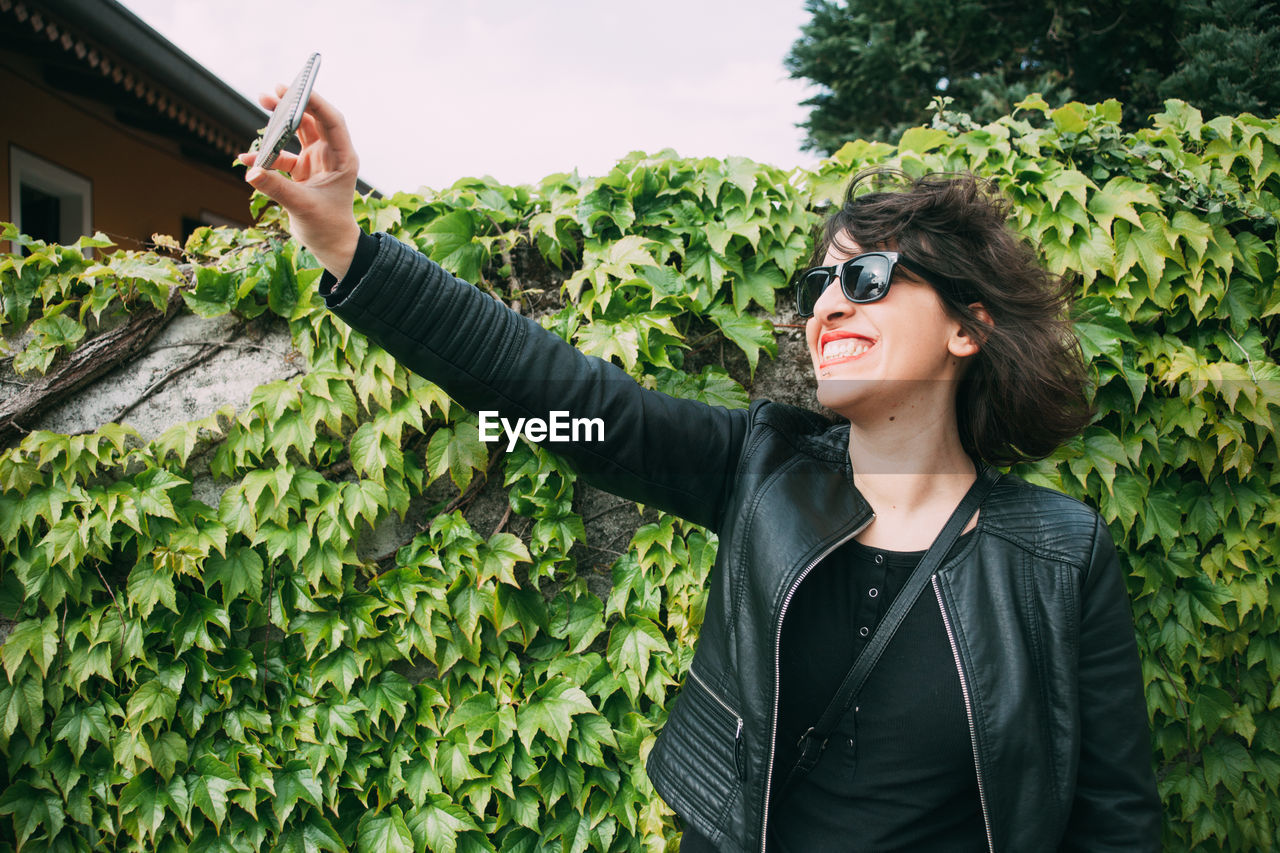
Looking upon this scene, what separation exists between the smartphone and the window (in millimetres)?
5065

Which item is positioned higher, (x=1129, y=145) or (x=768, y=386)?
(x=1129, y=145)

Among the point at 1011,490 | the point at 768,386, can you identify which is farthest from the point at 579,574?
the point at 1011,490

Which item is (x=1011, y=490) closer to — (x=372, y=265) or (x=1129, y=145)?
(x=372, y=265)

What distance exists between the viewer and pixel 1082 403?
1.47 meters

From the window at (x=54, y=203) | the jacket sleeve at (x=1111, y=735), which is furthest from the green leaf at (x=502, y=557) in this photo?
the window at (x=54, y=203)

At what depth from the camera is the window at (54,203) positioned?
15.5ft

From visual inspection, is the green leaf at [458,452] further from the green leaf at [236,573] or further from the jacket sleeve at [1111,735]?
the jacket sleeve at [1111,735]

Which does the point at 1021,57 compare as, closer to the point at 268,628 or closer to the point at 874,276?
the point at 874,276

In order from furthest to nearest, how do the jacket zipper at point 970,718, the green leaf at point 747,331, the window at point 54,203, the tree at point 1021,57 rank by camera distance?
the tree at point 1021,57
the window at point 54,203
the green leaf at point 747,331
the jacket zipper at point 970,718

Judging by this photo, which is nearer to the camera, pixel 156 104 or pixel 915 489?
pixel 915 489

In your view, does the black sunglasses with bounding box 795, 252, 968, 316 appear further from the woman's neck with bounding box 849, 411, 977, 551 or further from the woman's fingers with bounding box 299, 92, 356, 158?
the woman's fingers with bounding box 299, 92, 356, 158

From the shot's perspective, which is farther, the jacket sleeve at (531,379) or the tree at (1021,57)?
the tree at (1021,57)

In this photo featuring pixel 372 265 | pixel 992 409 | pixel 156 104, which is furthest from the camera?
pixel 156 104

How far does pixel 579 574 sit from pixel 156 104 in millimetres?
3950
